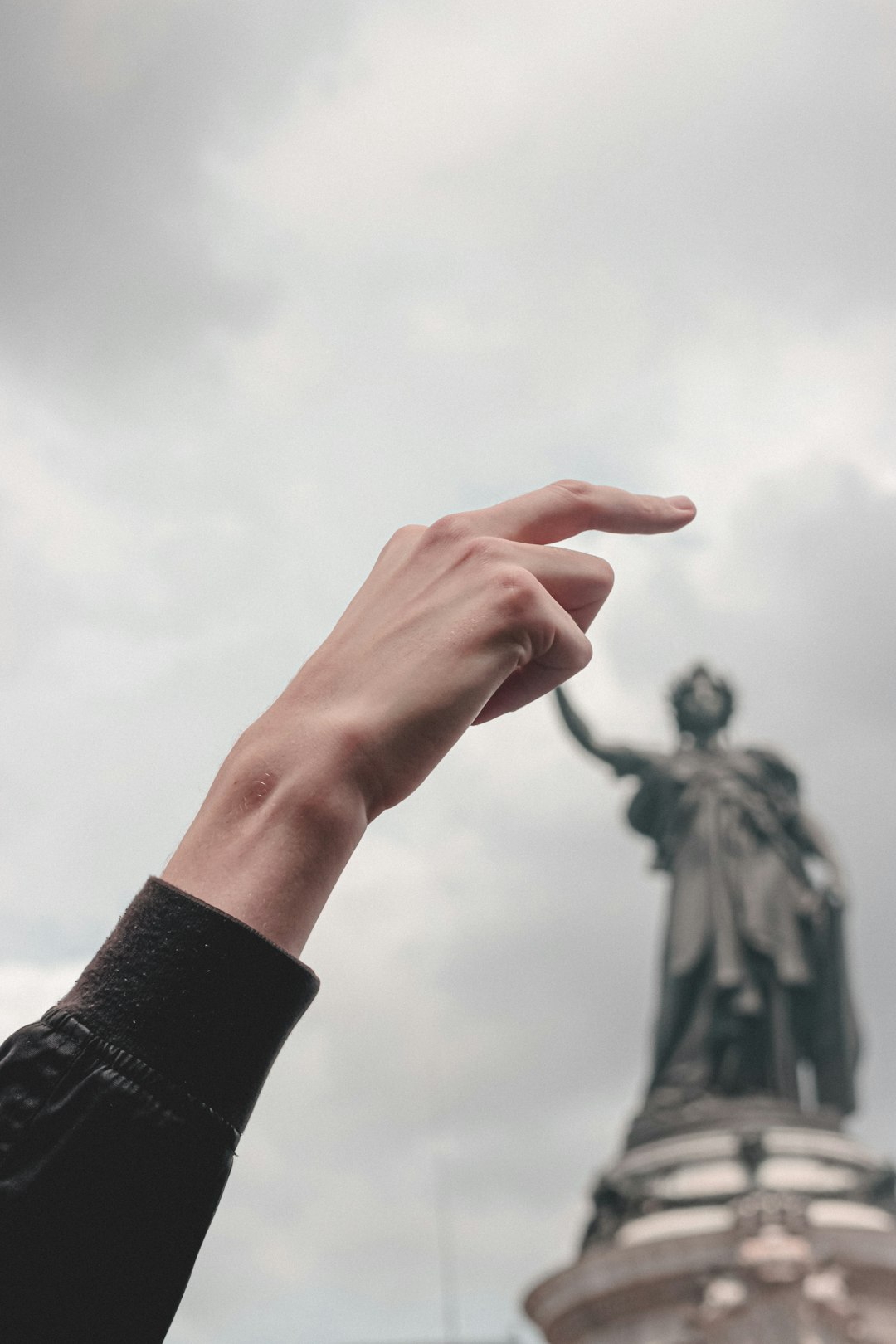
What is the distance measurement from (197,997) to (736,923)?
1147 cm

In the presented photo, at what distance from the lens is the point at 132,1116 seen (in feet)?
2.52

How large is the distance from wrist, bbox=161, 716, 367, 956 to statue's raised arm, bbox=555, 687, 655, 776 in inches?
440

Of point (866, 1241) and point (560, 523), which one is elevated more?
point (866, 1241)

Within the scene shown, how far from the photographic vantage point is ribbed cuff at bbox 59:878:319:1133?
79 cm

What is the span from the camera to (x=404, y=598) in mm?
1075

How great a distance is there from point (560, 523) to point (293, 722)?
0.33 meters

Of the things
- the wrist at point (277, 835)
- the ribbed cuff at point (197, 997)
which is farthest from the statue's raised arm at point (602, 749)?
the ribbed cuff at point (197, 997)

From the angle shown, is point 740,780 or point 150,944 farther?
point 740,780

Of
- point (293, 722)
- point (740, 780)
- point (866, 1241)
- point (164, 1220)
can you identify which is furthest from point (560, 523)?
point (740, 780)

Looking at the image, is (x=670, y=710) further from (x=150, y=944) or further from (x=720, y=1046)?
(x=150, y=944)

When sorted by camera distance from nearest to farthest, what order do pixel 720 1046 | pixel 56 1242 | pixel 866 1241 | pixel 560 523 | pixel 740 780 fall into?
pixel 56 1242
pixel 560 523
pixel 866 1241
pixel 720 1046
pixel 740 780

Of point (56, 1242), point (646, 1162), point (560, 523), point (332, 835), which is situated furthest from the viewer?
point (646, 1162)

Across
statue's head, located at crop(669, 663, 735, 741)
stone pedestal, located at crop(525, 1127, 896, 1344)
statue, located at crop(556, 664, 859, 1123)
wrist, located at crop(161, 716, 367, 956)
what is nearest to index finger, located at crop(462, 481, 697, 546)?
wrist, located at crop(161, 716, 367, 956)

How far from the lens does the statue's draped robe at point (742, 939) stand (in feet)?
37.2
